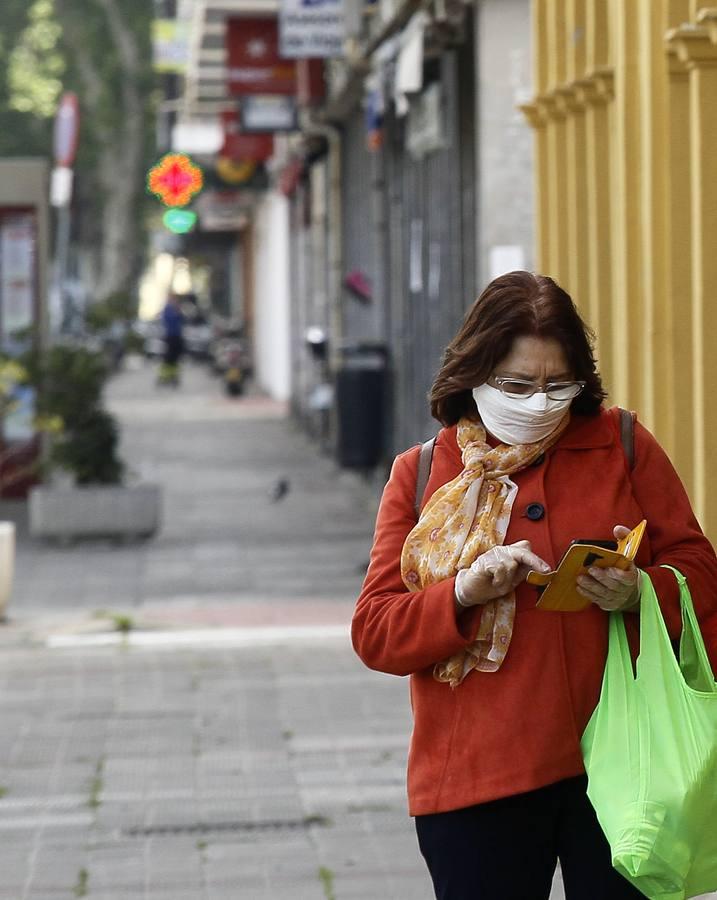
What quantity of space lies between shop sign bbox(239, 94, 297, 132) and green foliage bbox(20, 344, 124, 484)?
24.7ft

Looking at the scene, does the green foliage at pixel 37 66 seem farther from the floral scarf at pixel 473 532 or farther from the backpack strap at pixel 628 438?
the floral scarf at pixel 473 532

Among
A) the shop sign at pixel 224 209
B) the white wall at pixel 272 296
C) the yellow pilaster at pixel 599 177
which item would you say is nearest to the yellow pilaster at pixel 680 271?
the yellow pilaster at pixel 599 177

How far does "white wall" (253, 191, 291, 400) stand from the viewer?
31562mm

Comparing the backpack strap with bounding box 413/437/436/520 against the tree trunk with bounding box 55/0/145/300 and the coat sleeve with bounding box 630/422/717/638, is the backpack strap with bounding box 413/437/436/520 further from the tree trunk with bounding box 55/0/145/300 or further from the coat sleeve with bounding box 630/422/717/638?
the tree trunk with bounding box 55/0/145/300

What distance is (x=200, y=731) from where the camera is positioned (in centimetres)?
788

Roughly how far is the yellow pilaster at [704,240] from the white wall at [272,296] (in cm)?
2458

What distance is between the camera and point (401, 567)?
335 centimetres

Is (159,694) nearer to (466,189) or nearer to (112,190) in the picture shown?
(466,189)

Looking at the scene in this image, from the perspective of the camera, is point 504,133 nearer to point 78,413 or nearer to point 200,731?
point 78,413

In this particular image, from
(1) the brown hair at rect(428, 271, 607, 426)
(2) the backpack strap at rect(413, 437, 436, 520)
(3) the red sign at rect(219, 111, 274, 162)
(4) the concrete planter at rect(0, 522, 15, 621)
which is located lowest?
(4) the concrete planter at rect(0, 522, 15, 621)

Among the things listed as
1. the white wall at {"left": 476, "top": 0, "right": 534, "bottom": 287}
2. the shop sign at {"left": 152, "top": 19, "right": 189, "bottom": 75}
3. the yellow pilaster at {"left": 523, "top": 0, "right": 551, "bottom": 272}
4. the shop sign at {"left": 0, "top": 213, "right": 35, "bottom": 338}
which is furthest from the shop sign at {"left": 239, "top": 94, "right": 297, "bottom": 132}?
the yellow pilaster at {"left": 523, "top": 0, "right": 551, "bottom": 272}

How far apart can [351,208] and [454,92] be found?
7364mm

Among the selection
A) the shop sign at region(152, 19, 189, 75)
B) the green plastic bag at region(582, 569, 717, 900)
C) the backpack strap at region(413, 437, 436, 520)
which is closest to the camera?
the green plastic bag at region(582, 569, 717, 900)

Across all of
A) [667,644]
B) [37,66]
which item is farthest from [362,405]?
[37,66]
